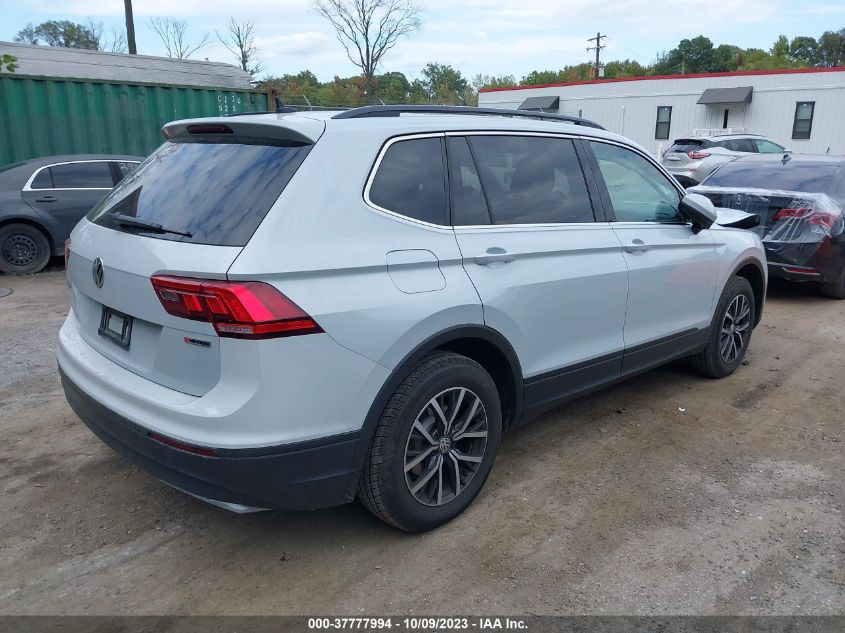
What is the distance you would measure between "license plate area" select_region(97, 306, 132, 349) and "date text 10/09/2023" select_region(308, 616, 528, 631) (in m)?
1.37

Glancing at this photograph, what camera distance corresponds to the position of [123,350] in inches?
114

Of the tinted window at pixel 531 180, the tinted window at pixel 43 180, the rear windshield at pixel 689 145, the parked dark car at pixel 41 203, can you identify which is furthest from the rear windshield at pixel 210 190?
the rear windshield at pixel 689 145

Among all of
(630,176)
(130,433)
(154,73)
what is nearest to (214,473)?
(130,433)

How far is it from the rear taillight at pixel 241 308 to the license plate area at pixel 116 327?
18.5 inches

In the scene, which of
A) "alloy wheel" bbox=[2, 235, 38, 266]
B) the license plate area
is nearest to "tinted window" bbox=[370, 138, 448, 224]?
the license plate area

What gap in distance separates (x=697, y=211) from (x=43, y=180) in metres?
8.40

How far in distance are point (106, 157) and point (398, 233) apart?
8.27m

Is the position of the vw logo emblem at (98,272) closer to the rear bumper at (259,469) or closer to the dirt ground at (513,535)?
the rear bumper at (259,469)

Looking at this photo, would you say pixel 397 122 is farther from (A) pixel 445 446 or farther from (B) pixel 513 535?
(B) pixel 513 535

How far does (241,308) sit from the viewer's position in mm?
2414

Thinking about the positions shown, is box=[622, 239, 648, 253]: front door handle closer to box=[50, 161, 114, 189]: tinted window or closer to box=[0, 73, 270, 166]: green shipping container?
box=[50, 161, 114, 189]: tinted window

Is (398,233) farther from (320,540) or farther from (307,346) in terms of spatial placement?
(320,540)

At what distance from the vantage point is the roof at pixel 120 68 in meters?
11.1

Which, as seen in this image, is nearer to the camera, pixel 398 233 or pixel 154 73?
pixel 398 233
